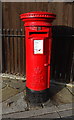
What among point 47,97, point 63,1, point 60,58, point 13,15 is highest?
point 63,1

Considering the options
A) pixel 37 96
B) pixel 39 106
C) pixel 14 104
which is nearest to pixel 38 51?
pixel 37 96

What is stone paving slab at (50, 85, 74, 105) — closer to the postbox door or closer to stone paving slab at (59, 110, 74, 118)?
stone paving slab at (59, 110, 74, 118)

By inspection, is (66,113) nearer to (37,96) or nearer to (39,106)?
(39,106)

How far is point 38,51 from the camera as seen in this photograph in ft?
9.47

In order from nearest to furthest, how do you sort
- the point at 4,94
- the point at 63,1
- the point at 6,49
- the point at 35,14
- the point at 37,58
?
the point at 35,14 < the point at 37,58 < the point at 4,94 < the point at 63,1 < the point at 6,49

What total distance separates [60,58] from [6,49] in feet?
5.74

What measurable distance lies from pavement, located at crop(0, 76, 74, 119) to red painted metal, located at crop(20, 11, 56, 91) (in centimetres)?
42

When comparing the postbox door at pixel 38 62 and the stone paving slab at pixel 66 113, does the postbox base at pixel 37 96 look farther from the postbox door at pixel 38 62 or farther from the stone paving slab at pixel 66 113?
the stone paving slab at pixel 66 113

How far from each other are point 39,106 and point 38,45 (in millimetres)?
1338

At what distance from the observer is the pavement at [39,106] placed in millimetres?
2867

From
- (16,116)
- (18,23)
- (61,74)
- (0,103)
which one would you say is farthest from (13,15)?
(16,116)

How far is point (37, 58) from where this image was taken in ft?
9.62

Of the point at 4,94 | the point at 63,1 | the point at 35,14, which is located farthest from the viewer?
the point at 63,1

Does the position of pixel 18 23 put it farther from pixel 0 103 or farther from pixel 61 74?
pixel 0 103
